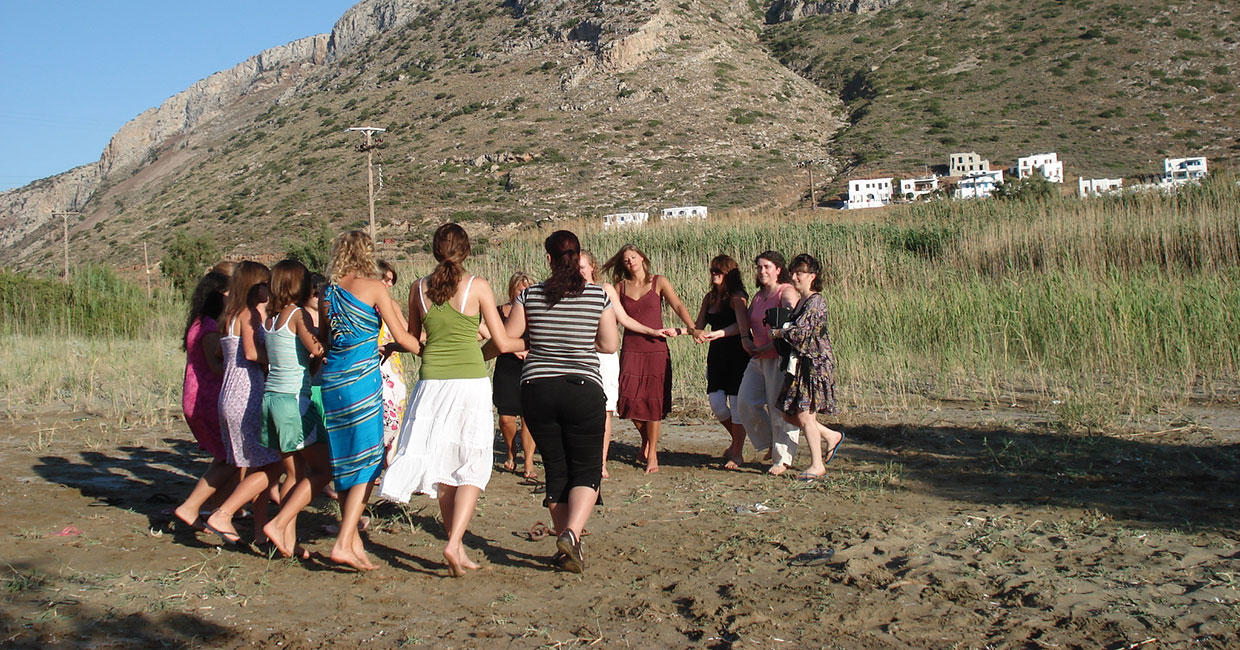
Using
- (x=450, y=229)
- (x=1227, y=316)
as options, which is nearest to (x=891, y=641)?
(x=450, y=229)

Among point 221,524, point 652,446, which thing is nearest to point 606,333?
point 221,524

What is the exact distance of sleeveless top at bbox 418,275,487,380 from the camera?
4848 millimetres

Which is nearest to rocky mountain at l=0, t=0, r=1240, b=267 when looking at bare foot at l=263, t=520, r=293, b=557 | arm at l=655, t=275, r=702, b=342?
arm at l=655, t=275, r=702, b=342

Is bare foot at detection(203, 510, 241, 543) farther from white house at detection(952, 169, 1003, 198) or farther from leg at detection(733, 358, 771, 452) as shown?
white house at detection(952, 169, 1003, 198)

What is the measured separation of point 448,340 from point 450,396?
0.28 meters

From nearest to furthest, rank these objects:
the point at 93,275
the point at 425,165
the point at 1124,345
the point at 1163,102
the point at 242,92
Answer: the point at 1124,345
the point at 93,275
the point at 1163,102
the point at 425,165
the point at 242,92

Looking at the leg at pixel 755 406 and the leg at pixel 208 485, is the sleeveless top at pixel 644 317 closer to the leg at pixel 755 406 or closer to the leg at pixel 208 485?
the leg at pixel 755 406

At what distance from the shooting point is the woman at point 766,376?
287 inches

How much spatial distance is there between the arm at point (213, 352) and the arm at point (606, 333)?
2.32 m

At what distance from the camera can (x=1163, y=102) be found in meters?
47.5

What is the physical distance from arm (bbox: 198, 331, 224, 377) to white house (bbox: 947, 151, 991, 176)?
41182 mm

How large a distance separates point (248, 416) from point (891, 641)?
12.0 ft

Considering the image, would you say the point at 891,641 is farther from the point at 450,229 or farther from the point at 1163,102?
the point at 1163,102

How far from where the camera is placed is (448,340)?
16.0ft
